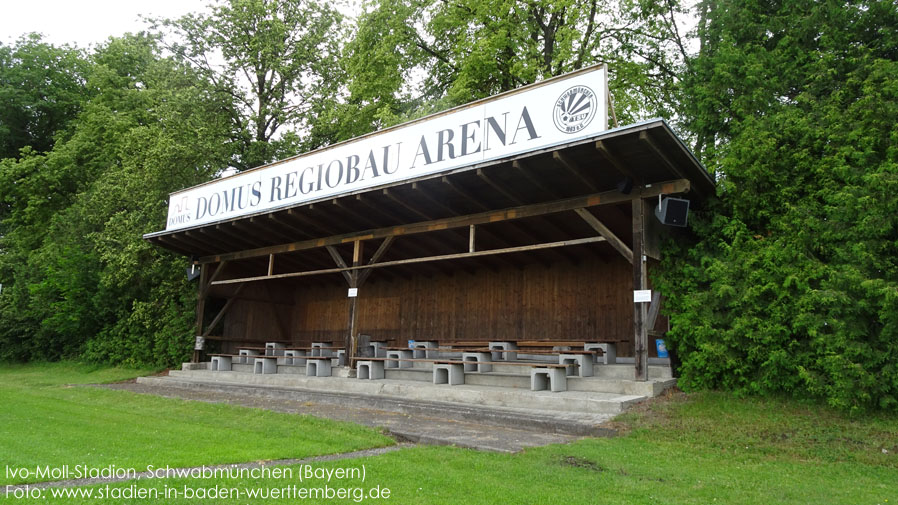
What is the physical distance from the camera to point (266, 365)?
13711mm

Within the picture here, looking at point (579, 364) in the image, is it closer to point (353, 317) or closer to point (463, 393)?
point (463, 393)

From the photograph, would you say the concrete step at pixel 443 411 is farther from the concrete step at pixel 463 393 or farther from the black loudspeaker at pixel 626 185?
the black loudspeaker at pixel 626 185

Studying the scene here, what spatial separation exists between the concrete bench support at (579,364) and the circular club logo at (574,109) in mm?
3487

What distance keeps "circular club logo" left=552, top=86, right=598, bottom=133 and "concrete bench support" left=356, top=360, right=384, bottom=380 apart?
18.6ft

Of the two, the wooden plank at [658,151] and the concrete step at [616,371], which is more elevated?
the wooden plank at [658,151]

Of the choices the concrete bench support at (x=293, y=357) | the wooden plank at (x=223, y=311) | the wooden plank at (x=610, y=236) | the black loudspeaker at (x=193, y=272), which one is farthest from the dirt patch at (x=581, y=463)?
the black loudspeaker at (x=193, y=272)

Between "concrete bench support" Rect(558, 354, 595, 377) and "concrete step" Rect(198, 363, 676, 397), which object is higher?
"concrete bench support" Rect(558, 354, 595, 377)

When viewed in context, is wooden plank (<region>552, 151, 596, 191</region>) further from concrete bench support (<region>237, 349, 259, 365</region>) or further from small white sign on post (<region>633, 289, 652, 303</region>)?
concrete bench support (<region>237, 349, 259, 365</region>)

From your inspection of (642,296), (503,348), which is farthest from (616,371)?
(503,348)

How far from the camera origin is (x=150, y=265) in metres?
17.1

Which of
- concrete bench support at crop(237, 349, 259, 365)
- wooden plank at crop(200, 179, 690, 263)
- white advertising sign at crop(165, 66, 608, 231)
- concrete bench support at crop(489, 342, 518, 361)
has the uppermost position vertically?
white advertising sign at crop(165, 66, 608, 231)

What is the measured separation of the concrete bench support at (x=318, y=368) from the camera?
12266mm

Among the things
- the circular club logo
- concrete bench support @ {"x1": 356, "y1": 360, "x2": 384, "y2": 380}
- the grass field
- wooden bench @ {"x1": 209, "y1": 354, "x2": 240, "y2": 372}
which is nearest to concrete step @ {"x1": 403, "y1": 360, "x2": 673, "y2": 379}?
the grass field

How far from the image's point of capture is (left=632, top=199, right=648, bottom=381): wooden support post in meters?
8.25
